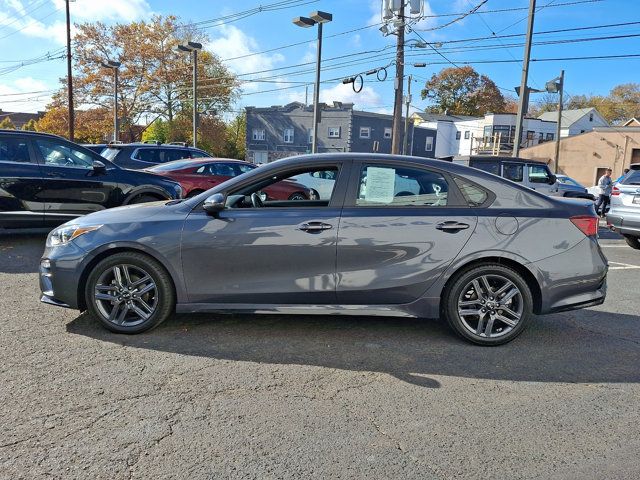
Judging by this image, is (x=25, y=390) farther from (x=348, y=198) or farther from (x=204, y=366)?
(x=348, y=198)

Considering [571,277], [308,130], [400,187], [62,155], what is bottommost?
[571,277]

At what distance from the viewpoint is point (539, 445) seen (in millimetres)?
2908

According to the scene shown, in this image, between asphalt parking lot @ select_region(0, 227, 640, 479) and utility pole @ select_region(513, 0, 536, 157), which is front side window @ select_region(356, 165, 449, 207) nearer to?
asphalt parking lot @ select_region(0, 227, 640, 479)

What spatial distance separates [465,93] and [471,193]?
81479mm

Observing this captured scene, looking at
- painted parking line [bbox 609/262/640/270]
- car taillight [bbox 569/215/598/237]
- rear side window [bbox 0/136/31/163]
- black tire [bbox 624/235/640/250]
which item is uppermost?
rear side window [bbox 0/136/31/163]

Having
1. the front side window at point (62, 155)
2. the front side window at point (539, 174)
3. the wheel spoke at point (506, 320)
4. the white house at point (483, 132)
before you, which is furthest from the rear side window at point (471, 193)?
the white house at point (483, 132)

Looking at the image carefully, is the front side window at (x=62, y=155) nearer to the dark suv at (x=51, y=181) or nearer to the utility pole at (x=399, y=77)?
the dark suv at (x=51, y=181)

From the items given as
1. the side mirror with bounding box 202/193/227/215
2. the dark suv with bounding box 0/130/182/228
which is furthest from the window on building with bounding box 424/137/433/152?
the side mirror with bounding box 202/193/227/215

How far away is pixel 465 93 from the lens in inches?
3132

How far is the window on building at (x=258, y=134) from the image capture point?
2180 inches

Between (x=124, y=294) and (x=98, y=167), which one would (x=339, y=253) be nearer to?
(x=124, y=294)

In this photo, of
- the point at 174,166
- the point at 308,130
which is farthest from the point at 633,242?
the point at 308,130

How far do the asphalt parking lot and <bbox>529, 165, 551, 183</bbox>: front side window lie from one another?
9508mm

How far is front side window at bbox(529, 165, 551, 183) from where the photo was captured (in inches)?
542
